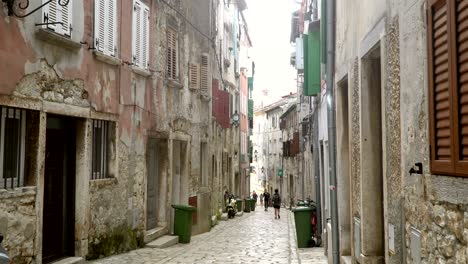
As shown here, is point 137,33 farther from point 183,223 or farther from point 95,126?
point 183,223

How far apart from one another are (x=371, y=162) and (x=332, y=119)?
2910 mm

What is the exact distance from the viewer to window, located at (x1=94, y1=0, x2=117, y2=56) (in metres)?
10.3

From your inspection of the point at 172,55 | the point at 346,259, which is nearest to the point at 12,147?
the point at 346,259

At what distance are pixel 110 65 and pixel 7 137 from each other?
11.9ft

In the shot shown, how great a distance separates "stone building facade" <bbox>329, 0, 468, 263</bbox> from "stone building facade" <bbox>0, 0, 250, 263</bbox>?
4346 millimetres

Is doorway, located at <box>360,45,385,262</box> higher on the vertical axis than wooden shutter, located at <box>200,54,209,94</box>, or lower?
lower

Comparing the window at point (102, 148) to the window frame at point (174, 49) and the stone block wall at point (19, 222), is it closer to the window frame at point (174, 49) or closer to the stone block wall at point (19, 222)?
the stone block wall at point (19, 222)

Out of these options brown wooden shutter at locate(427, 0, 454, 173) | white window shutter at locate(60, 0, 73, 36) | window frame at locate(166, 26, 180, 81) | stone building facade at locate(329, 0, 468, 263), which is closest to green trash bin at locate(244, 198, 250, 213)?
window frame at locate(166, 26, 180, 81)

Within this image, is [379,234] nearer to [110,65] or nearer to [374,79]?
[374,79]

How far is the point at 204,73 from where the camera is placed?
755 inches

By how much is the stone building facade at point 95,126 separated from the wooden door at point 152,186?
3cm

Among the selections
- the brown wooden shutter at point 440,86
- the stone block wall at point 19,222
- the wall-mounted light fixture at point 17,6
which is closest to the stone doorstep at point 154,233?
the stone block wall at point 19,222

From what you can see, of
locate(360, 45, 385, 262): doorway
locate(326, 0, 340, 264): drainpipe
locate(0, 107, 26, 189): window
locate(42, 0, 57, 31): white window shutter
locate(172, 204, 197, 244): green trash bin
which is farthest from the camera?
locate(172, 204, 197, 244): green trash bin

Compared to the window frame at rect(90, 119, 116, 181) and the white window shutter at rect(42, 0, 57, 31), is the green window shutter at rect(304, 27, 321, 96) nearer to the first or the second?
the window frame at rect(90, 119, 116, 181)
